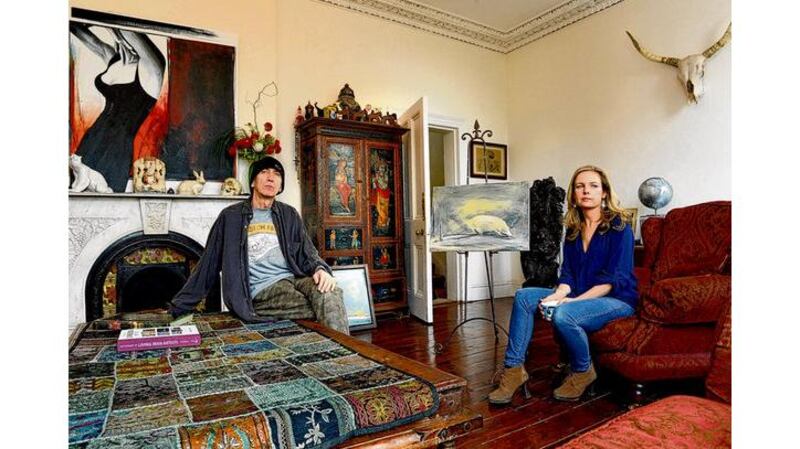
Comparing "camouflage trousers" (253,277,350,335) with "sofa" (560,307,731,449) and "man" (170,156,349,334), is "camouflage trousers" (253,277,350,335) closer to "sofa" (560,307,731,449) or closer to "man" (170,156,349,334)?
"man" (170,156,349,334)

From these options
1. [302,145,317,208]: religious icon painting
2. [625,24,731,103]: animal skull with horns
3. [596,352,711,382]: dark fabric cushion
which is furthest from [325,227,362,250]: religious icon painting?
[625,24,731,103]: animal skull with horns

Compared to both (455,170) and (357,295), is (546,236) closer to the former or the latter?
(357,295)

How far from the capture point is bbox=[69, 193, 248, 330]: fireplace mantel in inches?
137

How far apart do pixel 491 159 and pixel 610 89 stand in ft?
5.25

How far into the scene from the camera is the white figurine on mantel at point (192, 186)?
3840 mm

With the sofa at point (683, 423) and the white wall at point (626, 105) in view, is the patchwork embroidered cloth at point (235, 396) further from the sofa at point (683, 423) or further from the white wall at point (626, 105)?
the white wall at point (626, 105)

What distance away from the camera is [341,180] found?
169 inches

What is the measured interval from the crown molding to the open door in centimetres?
127

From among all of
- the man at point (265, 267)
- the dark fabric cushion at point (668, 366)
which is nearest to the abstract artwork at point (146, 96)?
the man at point (265, 267)

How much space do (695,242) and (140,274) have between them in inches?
159

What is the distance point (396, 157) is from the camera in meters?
4.65

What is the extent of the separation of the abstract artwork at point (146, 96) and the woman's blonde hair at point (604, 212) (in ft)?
9.78

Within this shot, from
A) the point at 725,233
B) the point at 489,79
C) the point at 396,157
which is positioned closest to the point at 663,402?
the point at 725,233
